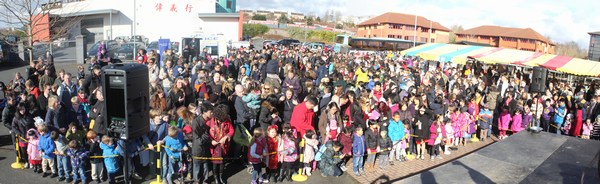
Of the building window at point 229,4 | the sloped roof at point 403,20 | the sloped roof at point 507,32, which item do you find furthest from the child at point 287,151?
the sloped roof at point 507,32

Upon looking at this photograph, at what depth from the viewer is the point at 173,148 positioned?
7816mm

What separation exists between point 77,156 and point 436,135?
7812 mm

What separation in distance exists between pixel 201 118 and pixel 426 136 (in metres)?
5.49

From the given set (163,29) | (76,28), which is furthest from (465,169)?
(76,28)

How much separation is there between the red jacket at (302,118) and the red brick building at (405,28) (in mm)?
79717

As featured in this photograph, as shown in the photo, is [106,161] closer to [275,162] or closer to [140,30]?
[275,162]

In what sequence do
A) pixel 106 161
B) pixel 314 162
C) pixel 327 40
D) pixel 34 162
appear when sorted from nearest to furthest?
pixel 106 161 < pixel 34 162 < pixel 314 162 < pixel 327 40

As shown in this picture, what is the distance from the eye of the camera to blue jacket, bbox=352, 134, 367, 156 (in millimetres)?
8906

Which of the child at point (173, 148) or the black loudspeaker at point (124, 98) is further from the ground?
the black loudspeaker at point (124, 98)

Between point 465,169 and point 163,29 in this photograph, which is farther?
point 163,29

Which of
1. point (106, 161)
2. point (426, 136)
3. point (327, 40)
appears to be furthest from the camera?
point (327, 40)

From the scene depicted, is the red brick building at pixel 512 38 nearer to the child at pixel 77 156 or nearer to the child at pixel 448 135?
the child at pixel 448 135

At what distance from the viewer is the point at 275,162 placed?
835 centimetres

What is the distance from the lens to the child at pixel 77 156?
25.2ft
